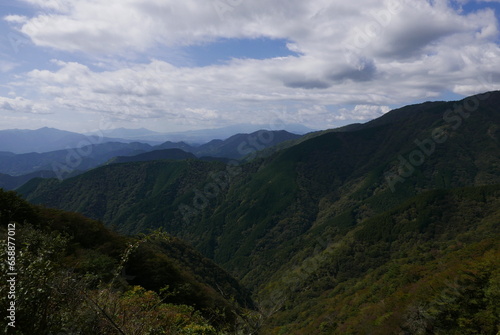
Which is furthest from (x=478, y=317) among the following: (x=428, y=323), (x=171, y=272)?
(x=171, y=272)

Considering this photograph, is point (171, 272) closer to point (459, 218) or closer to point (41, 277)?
point (41, 277)

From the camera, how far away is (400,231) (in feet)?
489

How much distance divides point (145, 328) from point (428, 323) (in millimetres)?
27119

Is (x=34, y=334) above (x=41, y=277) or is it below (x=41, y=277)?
below

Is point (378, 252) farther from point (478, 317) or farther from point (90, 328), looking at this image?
point (90, 328)

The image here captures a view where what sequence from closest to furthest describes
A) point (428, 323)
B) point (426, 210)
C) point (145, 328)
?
point (145, 328), point (428, 323), point (426, 210)

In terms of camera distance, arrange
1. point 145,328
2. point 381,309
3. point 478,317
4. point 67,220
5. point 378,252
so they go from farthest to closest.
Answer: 1. point 378,252
2. point 381,309
3. point 67,220
4. point 478,317
5. point 145,328

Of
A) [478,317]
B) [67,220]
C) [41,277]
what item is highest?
[41,277]

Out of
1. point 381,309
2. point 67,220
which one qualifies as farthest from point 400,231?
point 67,220

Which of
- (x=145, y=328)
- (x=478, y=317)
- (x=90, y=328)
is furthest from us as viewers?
(x=478, y=317)

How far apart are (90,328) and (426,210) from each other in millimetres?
179445

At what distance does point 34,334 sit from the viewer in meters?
6.79

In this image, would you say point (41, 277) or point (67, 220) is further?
point (67, 220)

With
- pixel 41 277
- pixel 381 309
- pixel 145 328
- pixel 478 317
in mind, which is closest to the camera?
pixel 41 277
